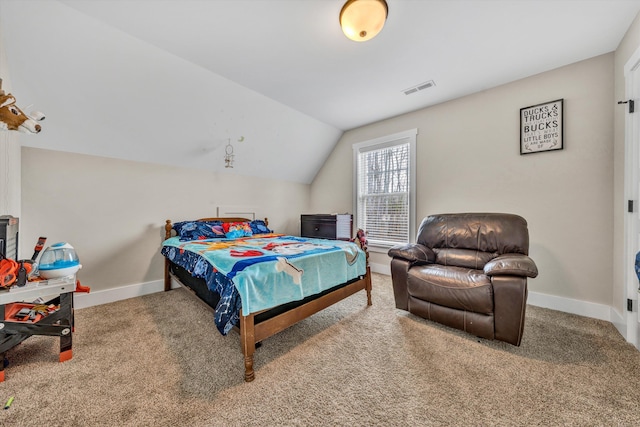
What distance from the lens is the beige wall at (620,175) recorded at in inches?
84.2

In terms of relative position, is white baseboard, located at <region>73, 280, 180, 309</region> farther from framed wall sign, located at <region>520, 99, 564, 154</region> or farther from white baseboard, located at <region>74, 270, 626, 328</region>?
framed wall sign, located at <region>520, 99, 564, 154</region>

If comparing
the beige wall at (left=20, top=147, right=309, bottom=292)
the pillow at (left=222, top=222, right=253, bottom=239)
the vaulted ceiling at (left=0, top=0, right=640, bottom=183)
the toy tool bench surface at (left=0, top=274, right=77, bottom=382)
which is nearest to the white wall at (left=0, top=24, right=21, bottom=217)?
the vaulted ceiling at (left=0, top=0, right=640, bottom=183)

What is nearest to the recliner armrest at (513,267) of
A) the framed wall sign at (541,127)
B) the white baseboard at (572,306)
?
the white baseboard at (572,306)

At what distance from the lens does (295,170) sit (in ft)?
16.1

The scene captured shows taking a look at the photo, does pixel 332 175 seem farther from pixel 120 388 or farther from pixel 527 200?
pixel 120 388

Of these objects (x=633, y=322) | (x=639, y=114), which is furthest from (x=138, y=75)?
(x=633, y=322)

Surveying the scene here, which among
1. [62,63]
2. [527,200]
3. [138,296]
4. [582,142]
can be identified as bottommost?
[138,296]

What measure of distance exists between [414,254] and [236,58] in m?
2.77

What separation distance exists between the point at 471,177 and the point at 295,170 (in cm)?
307

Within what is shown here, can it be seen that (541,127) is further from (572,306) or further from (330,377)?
(330,377)

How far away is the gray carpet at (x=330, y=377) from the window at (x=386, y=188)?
1.95 m

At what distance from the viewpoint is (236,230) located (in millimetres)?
3623

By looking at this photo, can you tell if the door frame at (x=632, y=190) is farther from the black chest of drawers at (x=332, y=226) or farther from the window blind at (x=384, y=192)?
the black chest of drawers at (x=332, y=226)

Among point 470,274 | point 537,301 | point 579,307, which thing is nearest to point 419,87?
point 470,274
